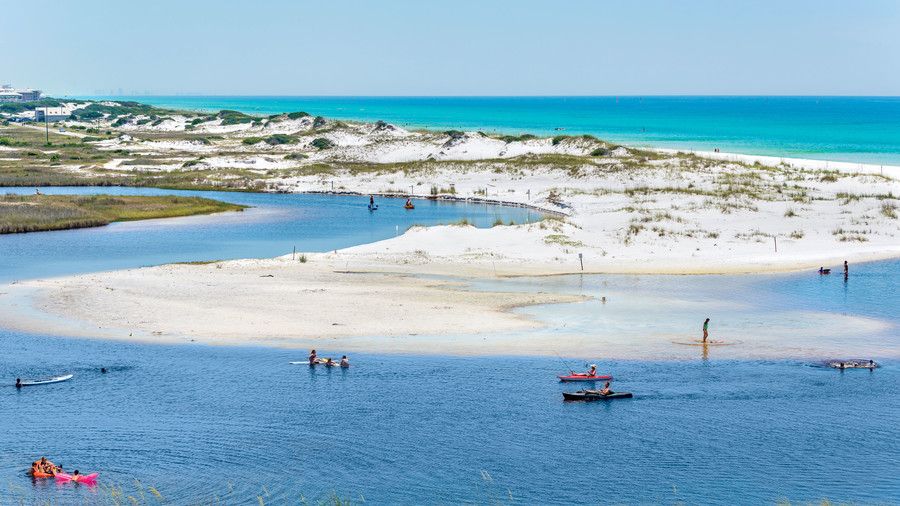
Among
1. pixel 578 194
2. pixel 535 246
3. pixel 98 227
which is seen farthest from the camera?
pixel 578 194

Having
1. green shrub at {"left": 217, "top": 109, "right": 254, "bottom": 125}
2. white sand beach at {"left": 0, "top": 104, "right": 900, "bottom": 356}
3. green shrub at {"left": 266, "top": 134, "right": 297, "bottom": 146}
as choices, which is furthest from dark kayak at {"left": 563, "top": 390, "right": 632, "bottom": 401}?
green shrub at {"left": 217, "top": 109, "right": 254, "bottom": 125}

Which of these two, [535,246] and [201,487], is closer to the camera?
[201,487]

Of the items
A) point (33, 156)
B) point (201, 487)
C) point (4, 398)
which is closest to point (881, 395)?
point (201, 487)

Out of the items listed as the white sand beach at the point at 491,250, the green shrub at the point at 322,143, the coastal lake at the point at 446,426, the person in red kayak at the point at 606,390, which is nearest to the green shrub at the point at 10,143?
the white sand beach at the point at 491,250

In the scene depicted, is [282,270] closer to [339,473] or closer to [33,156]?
[339,473]

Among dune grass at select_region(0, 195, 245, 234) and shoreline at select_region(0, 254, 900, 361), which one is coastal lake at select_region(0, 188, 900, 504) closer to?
shoreline at select_region(0, 254, 900, 361)

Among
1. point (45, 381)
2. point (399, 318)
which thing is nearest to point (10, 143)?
point (399, 318)

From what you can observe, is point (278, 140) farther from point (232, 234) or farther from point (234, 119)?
point (232, 234)
